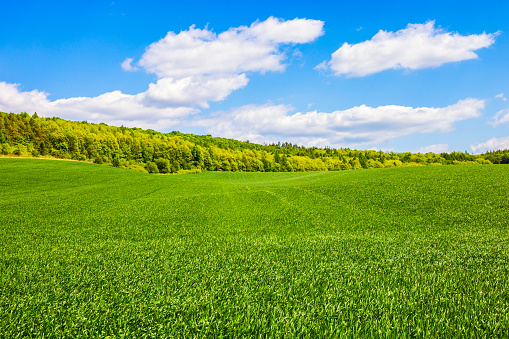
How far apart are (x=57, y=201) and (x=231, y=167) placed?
101 m

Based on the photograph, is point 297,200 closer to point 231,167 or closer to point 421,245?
point 421,245

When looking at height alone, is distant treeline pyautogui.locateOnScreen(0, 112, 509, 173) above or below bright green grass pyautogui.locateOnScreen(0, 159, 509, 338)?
above

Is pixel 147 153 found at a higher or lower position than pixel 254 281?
higher

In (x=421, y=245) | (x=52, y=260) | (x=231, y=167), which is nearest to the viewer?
(x=52, y=260)

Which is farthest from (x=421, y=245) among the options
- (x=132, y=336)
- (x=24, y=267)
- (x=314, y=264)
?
(x=24, y=267)

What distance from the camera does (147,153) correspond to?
11331 cm

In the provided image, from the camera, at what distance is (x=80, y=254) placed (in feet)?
29.9

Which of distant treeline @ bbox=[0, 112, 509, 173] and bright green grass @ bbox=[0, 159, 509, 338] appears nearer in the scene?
bright green grass @ bbox=[0, 159, 509, 338]

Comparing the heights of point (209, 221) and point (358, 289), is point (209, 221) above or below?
below

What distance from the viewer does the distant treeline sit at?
8631 centimetres

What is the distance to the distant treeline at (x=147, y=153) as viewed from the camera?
86.3 metres

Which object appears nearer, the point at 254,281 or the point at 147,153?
the point at 254,281

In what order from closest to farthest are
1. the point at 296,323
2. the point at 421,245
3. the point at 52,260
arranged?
1. the point at 296,323
2. the point at 52,260
3. the point at 421,245

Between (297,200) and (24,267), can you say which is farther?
(297,200)
